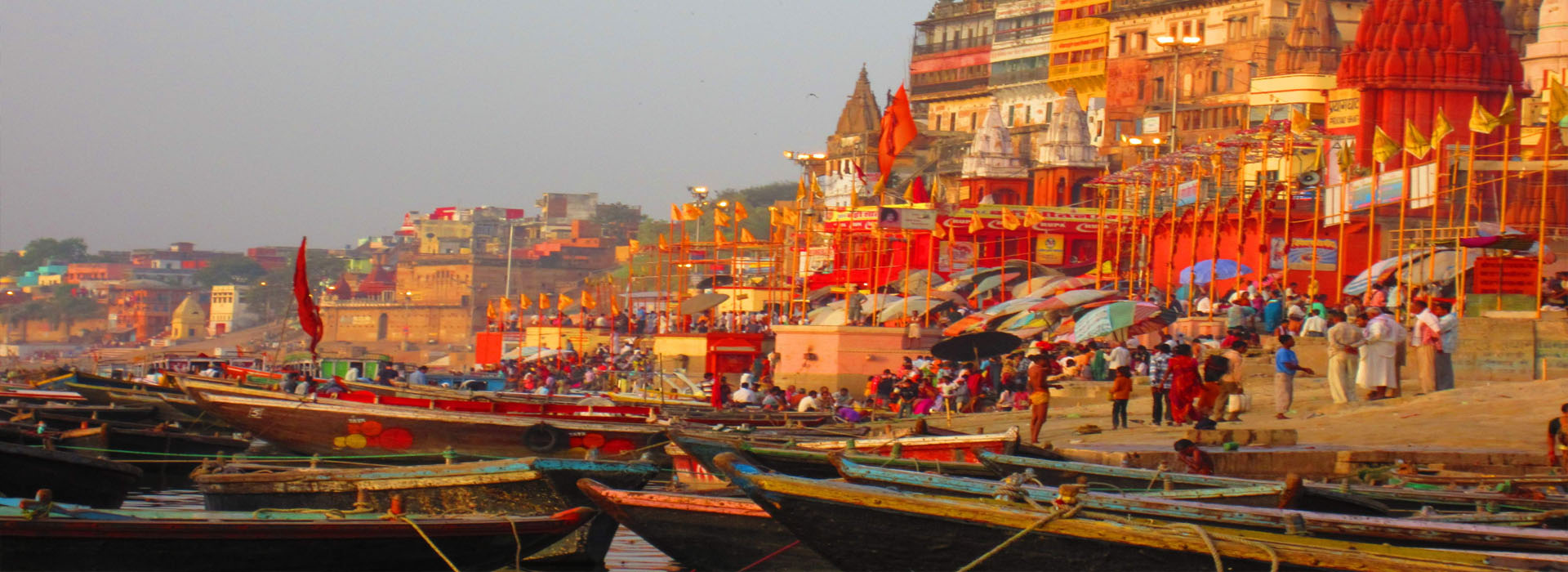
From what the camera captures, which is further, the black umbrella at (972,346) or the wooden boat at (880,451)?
the black umbrella at (972,346)

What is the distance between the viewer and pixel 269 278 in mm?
160875

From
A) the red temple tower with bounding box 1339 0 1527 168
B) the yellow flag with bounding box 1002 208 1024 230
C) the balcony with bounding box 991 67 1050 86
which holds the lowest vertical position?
the yellow flag with bounding box 1002 208 1024 230

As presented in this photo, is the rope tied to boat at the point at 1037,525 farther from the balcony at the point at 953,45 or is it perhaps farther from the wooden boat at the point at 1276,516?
the balcony at the point at 953,45

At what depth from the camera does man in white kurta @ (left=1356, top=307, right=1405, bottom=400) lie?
16.3 meters

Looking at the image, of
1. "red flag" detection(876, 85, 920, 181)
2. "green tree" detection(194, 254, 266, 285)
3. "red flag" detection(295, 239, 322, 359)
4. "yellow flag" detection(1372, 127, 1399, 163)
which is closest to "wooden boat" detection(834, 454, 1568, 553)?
"red flag" detection(295, 239, 322, 359)

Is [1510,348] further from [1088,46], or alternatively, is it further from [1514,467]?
[1088,46]

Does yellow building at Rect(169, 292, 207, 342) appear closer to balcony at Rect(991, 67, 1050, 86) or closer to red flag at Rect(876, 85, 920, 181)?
balcony at Rect(991, 67, 1050, 86)

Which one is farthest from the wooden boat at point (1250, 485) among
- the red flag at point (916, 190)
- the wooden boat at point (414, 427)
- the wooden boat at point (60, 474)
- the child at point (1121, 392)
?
the red flag at point (916, 190)

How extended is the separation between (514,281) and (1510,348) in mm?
99969

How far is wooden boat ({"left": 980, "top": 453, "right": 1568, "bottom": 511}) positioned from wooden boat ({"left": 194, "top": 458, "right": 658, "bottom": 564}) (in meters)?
2.38

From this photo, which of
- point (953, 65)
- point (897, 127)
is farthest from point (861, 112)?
point (897, 127)

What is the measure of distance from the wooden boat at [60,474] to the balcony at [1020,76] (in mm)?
50933

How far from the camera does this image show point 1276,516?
26.9 ft

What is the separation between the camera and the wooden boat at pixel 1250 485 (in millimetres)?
9484
